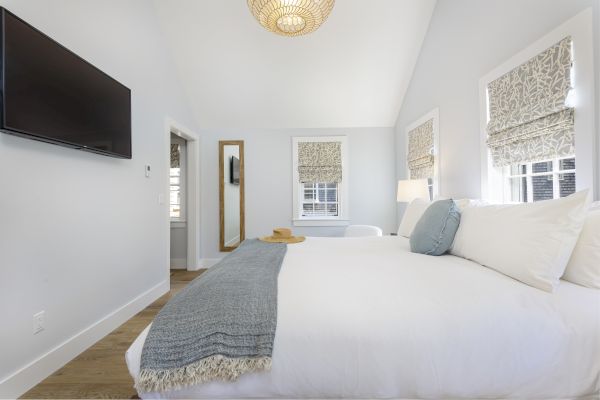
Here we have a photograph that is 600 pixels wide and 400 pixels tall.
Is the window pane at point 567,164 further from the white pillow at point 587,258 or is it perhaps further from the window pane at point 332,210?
the window pane at point 332,210

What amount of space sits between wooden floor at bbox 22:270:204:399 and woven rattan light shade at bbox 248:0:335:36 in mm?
2559

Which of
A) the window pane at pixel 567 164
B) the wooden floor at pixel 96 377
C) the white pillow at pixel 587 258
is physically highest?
the window pane at pixel 567 164

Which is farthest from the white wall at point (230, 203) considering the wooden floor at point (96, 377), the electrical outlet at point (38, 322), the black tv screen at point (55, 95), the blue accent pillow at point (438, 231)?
the blue accent pillow at point (438, 231)

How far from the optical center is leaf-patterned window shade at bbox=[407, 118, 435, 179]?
2.96 metres

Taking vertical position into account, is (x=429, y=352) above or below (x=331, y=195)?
below

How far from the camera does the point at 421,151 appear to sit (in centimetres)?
316

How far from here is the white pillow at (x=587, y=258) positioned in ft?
3.26

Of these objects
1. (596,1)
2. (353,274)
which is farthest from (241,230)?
(596,1)

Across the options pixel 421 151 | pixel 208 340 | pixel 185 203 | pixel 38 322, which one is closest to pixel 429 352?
pixel 208 340

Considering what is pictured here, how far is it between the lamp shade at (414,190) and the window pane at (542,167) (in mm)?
970

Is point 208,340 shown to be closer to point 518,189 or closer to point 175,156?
point 518,189

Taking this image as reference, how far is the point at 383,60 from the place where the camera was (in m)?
3.28

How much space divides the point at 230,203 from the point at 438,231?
3218mm

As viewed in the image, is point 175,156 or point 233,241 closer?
point 175,156
